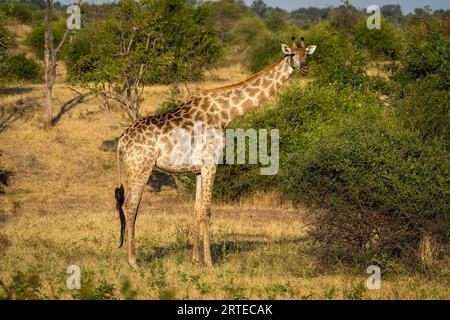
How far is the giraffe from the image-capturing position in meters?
10.9

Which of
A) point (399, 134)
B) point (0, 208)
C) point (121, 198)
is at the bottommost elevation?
point (0, 208)

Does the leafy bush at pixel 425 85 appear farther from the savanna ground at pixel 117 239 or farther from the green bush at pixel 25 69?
the green bush at pixel 25 69

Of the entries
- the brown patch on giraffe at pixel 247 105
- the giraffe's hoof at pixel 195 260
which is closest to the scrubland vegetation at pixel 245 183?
the giraffe's hoof at pixel 195 260

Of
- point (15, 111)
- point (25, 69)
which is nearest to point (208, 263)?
point (15, 111)

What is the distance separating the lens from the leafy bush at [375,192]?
10.0 m

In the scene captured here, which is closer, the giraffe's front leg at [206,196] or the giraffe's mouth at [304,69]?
the giraffe's front leg at [206,196]

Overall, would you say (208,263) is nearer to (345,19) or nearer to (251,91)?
(251,91)

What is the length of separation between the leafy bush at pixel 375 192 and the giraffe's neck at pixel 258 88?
Result: 46.6 inches

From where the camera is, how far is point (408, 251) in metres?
10.3

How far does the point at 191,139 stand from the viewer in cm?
1105
